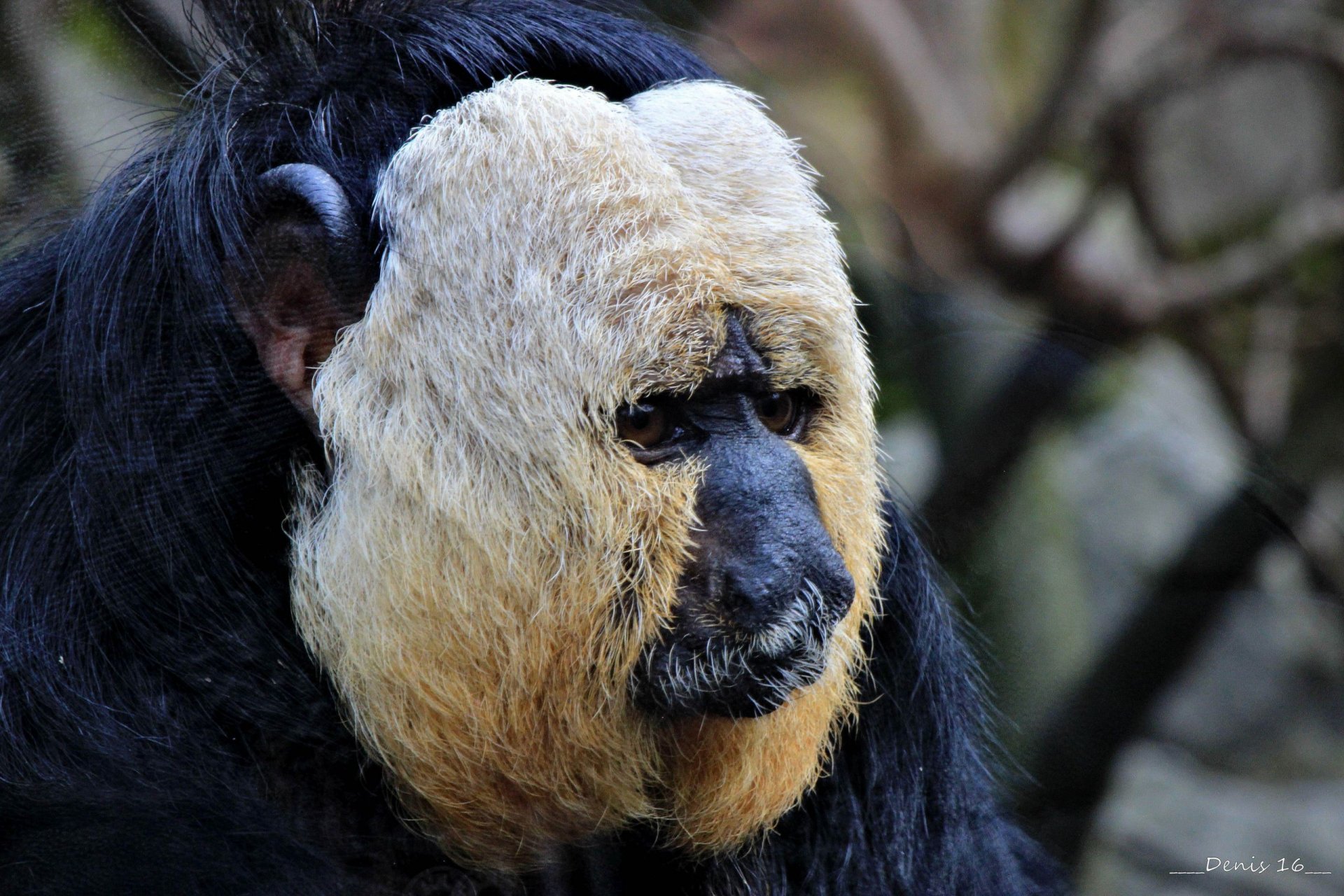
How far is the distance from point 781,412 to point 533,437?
257 millimetres

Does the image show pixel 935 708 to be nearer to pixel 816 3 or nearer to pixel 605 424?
pixel 605 424

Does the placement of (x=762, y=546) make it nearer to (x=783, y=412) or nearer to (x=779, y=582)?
(x=779, y=582)

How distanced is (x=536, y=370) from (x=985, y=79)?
Answer: 37.5 inches

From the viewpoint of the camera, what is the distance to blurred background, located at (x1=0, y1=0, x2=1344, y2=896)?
1.29 m

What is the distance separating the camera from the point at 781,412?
1176mm

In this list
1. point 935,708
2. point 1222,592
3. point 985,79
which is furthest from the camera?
point 985,79

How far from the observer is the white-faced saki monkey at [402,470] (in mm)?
1059

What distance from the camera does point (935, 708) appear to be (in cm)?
144

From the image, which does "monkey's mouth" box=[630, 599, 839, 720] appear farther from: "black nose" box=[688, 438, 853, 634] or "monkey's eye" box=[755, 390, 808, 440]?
"monkey's eye" box=[755, 390, 808, 440]

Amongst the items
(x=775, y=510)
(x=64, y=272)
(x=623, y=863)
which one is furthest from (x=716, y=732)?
(x=64, y=272)

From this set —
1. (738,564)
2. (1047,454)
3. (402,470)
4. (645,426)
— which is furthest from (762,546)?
(1047,454)

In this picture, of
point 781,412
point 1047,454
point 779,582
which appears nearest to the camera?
point 779,582

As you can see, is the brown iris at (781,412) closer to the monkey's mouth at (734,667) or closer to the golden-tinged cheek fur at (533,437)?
the golden-tinged cheek fur at (533,437)

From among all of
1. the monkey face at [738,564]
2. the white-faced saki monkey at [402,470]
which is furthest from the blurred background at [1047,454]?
the monkey face at [738,564]
